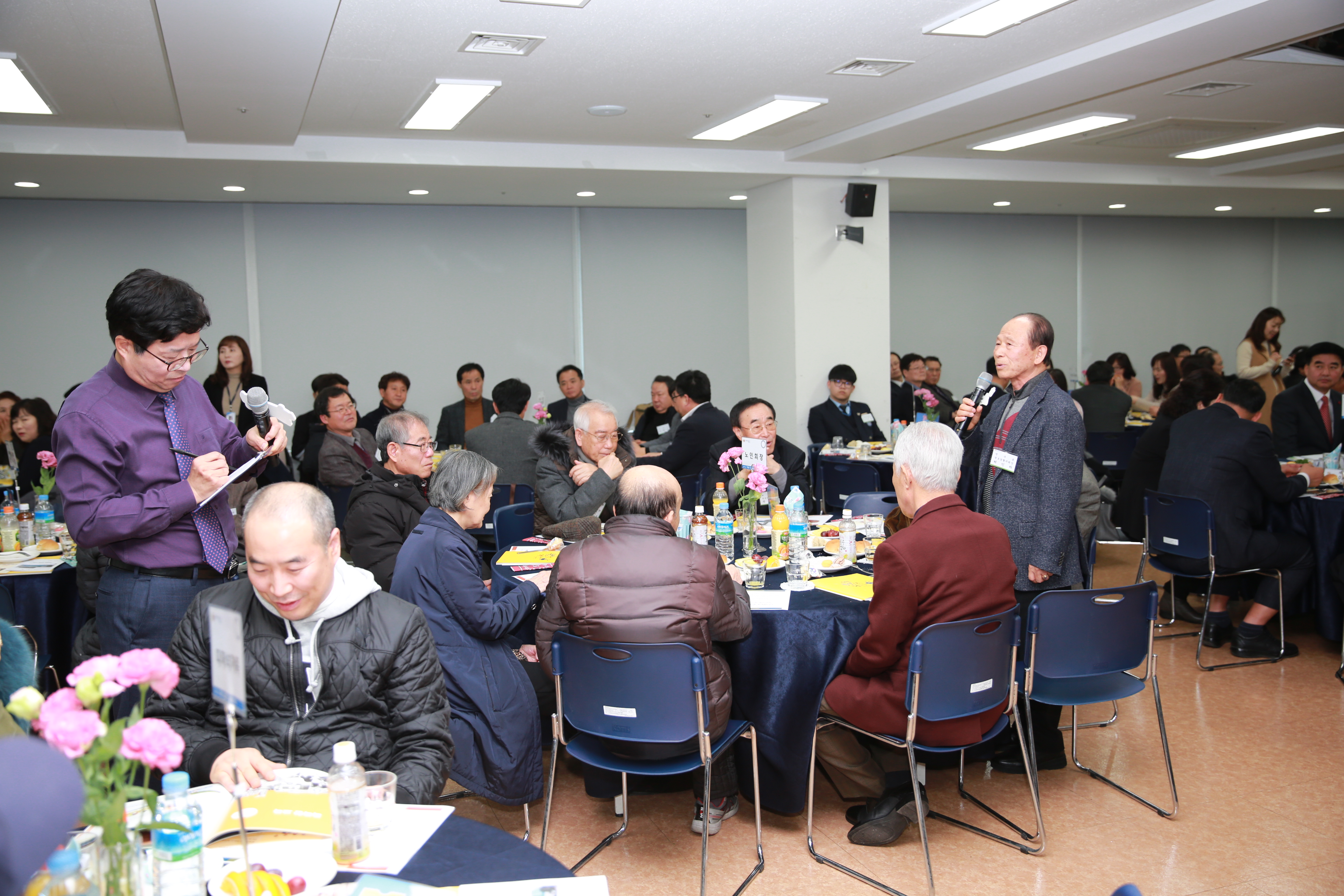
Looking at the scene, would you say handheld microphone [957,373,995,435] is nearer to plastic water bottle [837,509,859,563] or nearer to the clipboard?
plastic water bottle [837,509,859,563]

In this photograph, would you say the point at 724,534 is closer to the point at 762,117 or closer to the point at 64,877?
the point at 64,877

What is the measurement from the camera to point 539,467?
438 cm

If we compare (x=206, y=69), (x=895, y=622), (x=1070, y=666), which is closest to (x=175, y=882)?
(x=895, y=622)

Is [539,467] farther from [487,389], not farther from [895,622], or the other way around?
[487,389]

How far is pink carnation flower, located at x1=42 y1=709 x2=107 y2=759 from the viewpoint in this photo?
1042mm

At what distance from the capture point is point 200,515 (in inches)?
102

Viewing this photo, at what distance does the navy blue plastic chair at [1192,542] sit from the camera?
460cm

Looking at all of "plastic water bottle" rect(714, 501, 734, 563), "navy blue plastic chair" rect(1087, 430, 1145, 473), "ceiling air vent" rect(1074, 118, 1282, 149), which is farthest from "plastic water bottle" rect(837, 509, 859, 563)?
"ceiling air vent" rect(1074, 118, 1282, 149)

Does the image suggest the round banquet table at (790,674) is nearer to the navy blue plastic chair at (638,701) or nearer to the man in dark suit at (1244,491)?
the navy blue plastic chair at (638,701)

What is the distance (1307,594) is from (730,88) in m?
4.28

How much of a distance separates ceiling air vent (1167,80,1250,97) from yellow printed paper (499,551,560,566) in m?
4.88

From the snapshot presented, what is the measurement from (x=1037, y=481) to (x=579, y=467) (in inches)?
79.8

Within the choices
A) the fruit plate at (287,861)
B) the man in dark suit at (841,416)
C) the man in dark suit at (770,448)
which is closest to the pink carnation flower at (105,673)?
the fruit plate at (287,861)

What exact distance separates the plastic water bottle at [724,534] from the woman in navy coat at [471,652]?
1.04m
